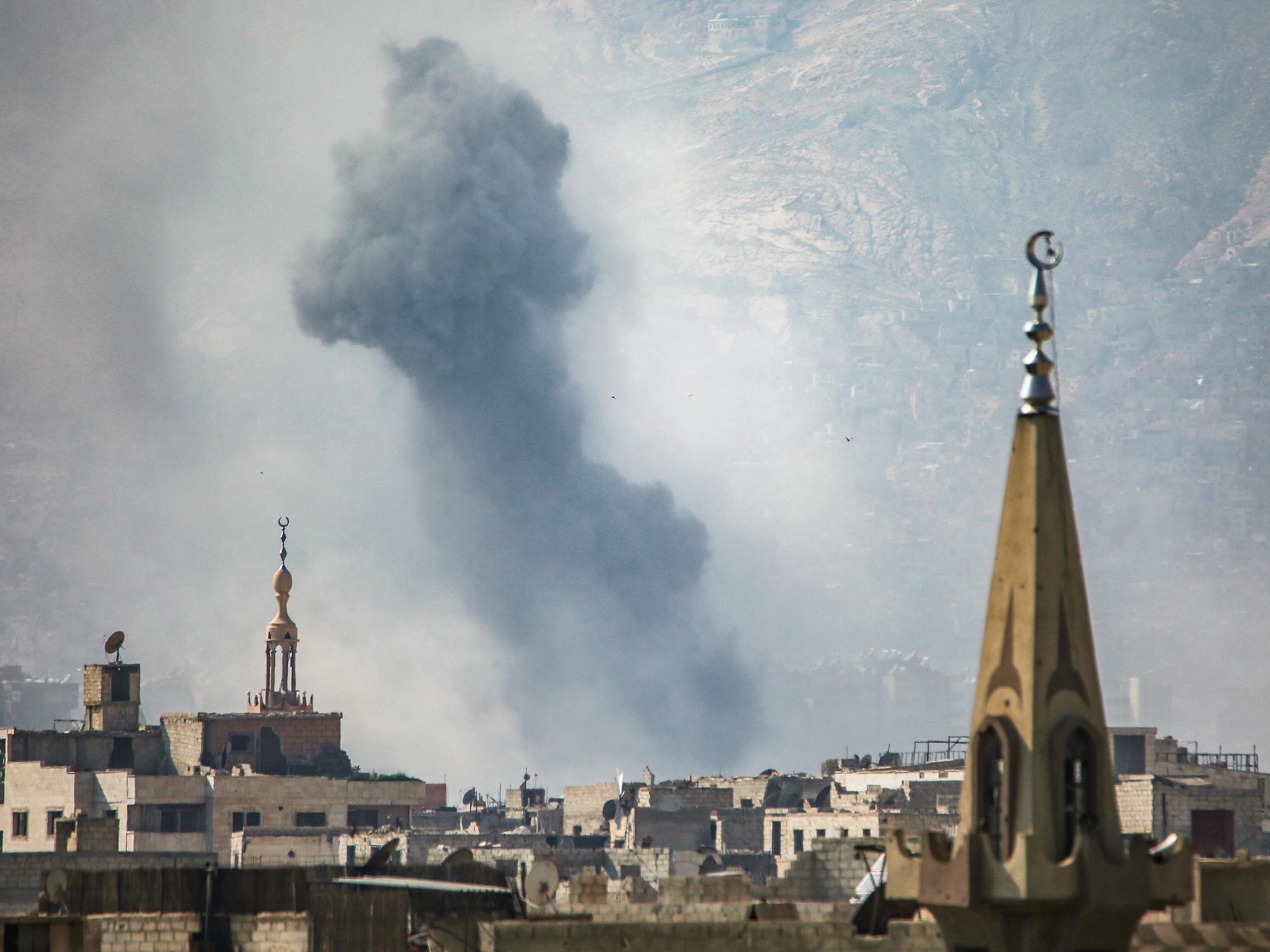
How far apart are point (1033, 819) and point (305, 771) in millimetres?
79808

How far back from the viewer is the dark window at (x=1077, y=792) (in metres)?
17.9

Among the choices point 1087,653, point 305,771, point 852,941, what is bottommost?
point 852,941

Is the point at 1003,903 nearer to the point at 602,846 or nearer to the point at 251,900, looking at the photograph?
the point at 251,900

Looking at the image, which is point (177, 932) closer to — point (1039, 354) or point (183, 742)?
point (1039, 354)

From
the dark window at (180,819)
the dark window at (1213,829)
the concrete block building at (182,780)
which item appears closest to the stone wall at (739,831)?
the concrete block building at (182,780)

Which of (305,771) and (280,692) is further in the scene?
(280,692)

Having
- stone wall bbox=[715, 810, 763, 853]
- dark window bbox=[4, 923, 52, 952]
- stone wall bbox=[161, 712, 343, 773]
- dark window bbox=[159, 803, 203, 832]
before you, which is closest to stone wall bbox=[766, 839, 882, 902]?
dark window bbox=[4, 923, 52, 952]

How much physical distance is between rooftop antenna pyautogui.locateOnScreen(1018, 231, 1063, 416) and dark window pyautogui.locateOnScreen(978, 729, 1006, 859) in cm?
249

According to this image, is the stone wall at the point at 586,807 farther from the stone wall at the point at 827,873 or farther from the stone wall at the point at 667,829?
the stone wall at the point at 827,873

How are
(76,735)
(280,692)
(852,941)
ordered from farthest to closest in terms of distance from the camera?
(280,692) → (76,735) → (852,941)

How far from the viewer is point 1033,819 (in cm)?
1780

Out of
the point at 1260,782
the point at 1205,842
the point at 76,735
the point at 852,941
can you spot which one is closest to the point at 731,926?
the point at 852,941

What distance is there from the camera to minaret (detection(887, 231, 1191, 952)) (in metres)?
17.8

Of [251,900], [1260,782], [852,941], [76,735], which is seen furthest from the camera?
[76,735]
